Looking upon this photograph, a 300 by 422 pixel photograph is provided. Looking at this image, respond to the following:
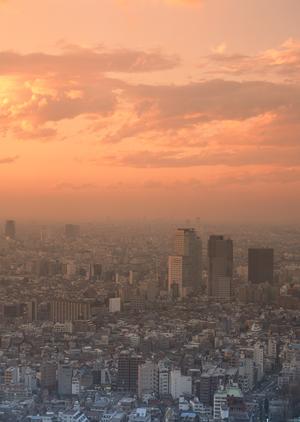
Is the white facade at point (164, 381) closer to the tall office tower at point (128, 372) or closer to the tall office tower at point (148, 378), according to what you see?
the tall office tower at point (148, 378)

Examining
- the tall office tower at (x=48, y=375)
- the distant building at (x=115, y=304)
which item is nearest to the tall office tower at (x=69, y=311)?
the distant building at (x=115, y=304)

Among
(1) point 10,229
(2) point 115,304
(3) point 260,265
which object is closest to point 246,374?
(3) point 260,265

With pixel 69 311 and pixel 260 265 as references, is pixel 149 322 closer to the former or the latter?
pixel 69 311

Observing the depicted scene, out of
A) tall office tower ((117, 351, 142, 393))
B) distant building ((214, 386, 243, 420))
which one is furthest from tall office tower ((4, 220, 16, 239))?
distant building ((214, 386, 243, 420))

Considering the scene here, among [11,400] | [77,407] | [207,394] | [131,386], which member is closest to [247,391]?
[207,394]

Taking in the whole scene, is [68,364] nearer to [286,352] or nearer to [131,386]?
[131,386]

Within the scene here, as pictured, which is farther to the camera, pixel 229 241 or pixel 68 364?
pixel 229 241

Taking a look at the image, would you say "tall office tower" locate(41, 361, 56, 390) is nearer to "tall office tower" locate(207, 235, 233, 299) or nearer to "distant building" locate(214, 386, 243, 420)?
"distant building" locate(214, 386, 243, 420)
